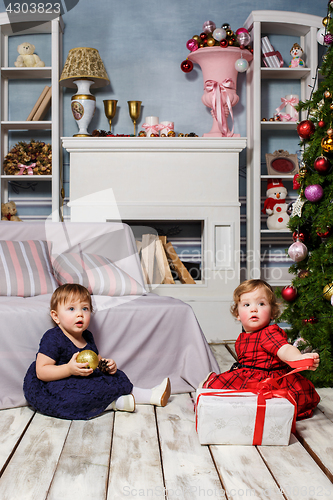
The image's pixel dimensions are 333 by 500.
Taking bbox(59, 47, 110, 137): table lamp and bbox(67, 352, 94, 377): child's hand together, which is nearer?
bbox(67, 352, 94, 377): child's hand

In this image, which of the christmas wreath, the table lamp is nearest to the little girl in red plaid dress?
the table lamp

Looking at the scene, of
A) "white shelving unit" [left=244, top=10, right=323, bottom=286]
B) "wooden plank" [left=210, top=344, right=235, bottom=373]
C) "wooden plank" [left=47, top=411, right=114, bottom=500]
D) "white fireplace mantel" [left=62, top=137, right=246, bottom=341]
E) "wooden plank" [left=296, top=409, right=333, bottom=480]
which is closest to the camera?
"wooden plank" [left=47, top=411, right=114, bottom=500]

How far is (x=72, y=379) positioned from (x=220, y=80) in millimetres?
2621

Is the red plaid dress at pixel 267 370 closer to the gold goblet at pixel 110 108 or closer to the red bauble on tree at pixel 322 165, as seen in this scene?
the red bauble on tree at pixel 322 165

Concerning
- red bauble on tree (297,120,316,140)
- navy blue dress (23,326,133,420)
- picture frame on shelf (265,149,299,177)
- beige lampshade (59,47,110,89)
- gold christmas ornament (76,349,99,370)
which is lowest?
navy blue dress (23,326,133,420)

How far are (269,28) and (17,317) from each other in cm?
297

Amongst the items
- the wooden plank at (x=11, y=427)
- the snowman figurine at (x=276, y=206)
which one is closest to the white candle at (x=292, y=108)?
the snowman figurine at (x=276, y=206)

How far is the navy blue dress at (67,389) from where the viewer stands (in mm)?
1724

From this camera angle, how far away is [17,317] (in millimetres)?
1909

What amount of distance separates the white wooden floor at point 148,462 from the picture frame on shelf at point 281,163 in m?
2.30

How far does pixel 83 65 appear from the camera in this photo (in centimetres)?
346

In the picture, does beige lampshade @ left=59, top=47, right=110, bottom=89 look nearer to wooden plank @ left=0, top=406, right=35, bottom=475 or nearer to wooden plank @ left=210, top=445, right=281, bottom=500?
wooden plank @ left=0, top=406, right=35, bottom=475

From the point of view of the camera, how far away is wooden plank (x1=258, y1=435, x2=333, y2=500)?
1.24 meters

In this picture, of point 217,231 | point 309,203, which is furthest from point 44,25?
point 309,203
